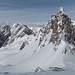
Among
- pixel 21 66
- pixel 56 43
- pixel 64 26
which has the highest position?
pixel 64 26

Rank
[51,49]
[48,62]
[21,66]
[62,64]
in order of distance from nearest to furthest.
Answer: [62,64]
[48,62]
[21,66]
[51,49]

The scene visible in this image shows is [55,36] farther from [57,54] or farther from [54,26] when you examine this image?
[57,54]

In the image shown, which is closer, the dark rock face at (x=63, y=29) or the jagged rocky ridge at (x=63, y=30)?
the jagged rocky ridge at (x=63, y=30)

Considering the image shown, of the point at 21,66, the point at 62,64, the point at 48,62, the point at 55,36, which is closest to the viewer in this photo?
the point at 62,64

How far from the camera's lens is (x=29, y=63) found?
4552 inches

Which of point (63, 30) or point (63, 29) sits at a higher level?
point (63, 29)

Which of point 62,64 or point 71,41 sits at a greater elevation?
point 71,41

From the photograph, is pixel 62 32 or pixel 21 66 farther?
pixel 62 32

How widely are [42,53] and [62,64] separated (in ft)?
84.9

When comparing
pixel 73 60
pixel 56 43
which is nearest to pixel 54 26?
pixel 56 43

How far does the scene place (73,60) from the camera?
103438mm

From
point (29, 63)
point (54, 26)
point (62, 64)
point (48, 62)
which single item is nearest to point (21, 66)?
point (29, 63)

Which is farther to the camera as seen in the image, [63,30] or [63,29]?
[63,29]

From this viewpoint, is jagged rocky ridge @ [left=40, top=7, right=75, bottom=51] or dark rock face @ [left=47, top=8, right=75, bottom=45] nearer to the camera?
jagged rocky ridge @ [left=40, top=7, right=75, bottom=51]
